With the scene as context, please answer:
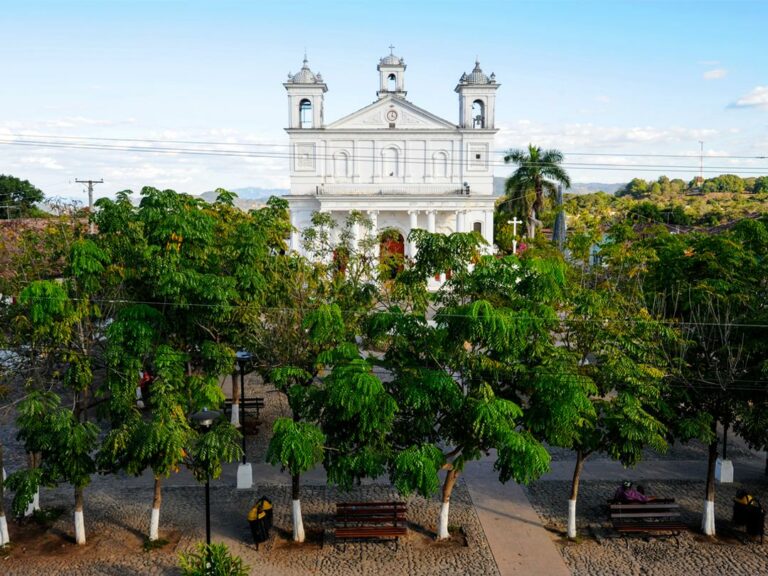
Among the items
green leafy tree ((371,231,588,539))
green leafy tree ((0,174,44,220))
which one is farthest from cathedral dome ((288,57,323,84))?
green leafy tree ((371,231,588,539))

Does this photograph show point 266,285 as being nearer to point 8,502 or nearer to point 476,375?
point 476,375

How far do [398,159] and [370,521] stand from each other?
106 ft

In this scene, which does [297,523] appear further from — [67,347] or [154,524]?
[67,347]

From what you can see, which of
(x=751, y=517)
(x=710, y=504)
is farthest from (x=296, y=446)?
(x=751, y=517)

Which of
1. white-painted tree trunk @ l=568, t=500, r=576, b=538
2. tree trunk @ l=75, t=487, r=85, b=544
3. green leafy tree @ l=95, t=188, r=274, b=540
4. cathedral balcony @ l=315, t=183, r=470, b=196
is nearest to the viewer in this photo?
green leafy tree @ l=95, t=188, r=274, b=540

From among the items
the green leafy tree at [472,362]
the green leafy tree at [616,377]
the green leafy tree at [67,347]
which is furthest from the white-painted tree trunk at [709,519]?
the green leafy tree at [67,347]

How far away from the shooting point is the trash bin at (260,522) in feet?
43.7

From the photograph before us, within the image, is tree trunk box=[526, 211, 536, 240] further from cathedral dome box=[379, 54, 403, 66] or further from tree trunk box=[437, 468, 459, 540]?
tree trunk box=[437, 468, 459, 540]

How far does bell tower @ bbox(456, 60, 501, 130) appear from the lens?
1694 inches

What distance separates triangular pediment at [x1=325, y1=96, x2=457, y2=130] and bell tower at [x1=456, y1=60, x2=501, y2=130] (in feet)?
4.92

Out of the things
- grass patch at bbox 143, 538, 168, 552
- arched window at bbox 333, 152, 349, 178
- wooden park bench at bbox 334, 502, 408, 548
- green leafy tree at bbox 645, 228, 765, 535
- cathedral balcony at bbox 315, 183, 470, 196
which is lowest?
grass patch at bbox 143, 538, 168, 552

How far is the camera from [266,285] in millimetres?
13711

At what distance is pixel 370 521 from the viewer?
44.7ft

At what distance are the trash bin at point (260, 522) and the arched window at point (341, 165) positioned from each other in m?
31.8
